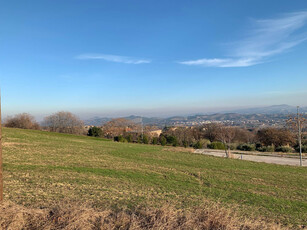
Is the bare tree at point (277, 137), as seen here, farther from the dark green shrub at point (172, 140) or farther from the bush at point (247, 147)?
the dark green shrub at point (172, 140)

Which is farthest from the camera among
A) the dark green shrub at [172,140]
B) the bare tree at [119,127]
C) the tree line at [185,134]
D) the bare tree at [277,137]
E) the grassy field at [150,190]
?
the bare tree at [119,127]

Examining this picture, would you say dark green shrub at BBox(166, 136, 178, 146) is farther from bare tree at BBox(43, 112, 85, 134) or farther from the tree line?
bare tree at BBox(43, 112, 85, 134)

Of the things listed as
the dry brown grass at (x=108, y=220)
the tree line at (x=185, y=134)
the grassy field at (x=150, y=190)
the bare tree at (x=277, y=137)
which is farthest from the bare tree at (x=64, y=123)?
the dry brown grass at (x=108, y=220)

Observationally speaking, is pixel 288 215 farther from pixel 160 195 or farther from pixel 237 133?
pixel 237 133

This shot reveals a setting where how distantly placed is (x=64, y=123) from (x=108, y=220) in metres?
50.3

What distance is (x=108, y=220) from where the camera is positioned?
302 centimetres

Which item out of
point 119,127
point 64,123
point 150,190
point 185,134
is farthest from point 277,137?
point 64,123

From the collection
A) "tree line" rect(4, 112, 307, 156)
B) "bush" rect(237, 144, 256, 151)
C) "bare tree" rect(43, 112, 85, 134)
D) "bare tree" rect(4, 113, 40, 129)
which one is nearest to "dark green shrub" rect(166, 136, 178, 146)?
Result: "tree line" rect(4, 112, 307, 156)

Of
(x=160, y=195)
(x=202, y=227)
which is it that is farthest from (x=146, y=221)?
(x=160, y=195)

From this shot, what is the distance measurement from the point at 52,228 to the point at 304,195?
26.7ft

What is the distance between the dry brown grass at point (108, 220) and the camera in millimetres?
2807

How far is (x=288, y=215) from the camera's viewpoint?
5020 mm

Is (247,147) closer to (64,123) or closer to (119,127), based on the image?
(119,127)

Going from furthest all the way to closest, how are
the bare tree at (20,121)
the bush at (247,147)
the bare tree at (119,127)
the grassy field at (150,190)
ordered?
1. the bare tree at (119,127)
2. the bare tree at (20,121)
3. the bush at (247,147)
4. the grassy field at (150,190)
